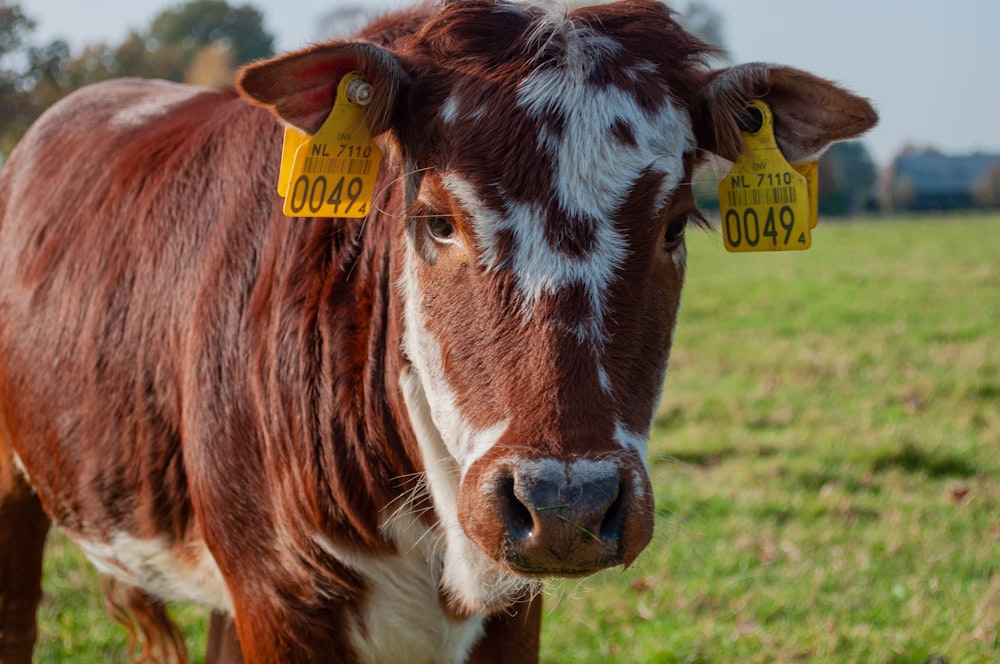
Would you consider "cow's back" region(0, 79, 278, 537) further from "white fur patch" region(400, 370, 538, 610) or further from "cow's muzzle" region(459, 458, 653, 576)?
"cow's muzzle" region(459, 458, 653, 576)

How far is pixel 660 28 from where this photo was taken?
2713 millimetres

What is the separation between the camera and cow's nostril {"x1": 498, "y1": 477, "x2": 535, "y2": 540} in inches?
84.8

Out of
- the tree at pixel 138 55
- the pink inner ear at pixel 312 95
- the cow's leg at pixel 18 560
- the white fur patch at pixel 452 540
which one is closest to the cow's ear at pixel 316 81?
the pink inner ear at pixel 312 95

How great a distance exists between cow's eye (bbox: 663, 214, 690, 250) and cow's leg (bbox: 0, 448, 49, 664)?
2.82m

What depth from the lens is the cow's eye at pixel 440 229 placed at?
2.51 meters

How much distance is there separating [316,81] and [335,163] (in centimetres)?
21

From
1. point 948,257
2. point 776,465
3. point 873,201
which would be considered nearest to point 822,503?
point 776,465

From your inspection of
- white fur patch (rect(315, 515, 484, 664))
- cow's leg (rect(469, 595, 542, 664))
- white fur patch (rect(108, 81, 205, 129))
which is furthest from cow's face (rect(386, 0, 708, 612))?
white fur patch (rect(108, 81, 205, 129))

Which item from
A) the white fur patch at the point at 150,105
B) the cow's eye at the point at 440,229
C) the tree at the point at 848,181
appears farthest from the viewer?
the tree at the point at 848,181

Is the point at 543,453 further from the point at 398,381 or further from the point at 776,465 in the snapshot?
the point at 776,465

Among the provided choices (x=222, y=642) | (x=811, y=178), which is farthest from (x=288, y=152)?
(x=222, y=642)

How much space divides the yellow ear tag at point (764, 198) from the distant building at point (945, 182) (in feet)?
224

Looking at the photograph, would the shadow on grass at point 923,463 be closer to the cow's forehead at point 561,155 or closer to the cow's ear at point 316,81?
the cow's forehead at point 561,155

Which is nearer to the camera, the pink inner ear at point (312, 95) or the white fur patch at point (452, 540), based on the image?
the pink inner ear at point (312, 95)
